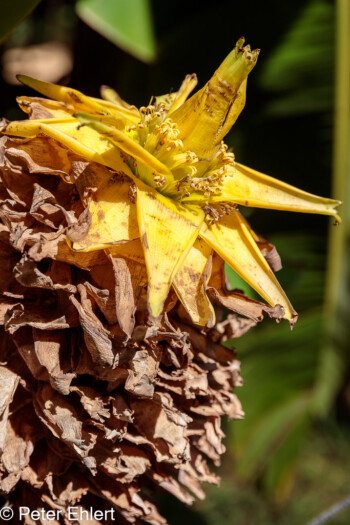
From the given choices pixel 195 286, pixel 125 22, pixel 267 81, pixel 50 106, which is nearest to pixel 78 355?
pixel 195 286

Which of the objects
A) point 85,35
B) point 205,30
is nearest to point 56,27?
point 85,35

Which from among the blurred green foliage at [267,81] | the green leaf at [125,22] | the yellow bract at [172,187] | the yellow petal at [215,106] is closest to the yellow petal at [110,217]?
the yellow bract at [172,187]

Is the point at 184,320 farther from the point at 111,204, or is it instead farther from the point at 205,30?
the point at 205,30

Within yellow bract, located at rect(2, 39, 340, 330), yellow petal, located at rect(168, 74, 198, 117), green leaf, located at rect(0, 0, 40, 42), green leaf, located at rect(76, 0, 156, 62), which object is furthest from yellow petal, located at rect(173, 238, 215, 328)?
green leaf, located at rect(76, 0, 156, 62)

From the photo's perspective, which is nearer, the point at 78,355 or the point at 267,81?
the point at 78,355

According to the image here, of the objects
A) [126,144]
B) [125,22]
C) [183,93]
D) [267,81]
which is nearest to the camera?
[126,144]

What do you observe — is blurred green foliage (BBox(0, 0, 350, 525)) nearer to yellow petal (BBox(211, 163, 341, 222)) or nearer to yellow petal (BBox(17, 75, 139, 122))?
yellow petal (BBox(211, 163, 341, 222))

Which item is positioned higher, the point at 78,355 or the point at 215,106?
the point at 215,106

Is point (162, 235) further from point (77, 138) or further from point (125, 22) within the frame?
point (125, 22)
